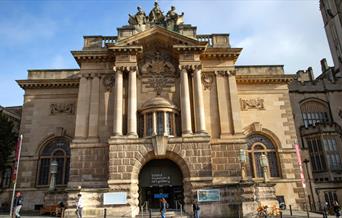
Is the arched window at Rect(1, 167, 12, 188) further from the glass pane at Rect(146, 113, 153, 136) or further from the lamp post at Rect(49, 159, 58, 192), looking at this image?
the glass pane at Rect(146, 113, 153, 136)

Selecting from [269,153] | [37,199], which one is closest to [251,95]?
[269,153]

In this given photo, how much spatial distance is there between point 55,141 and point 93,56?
30.3ft

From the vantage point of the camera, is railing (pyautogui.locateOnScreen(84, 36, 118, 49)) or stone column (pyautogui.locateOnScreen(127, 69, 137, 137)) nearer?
stone column (pyautogui.locateOnScreen(127, 69, 137, 137))

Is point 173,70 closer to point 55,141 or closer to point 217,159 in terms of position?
point 217,159

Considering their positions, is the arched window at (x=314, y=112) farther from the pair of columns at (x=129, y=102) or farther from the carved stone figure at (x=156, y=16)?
the pair of columns at (x=129, y=102)

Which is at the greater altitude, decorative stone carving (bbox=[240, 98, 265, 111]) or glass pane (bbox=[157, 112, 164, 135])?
decorative stone carving (bbox=[240, 98, 265, 111])

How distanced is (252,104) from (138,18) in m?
14.0

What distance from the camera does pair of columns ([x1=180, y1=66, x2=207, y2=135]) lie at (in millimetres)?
23328

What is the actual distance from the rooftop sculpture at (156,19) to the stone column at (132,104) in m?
5.21

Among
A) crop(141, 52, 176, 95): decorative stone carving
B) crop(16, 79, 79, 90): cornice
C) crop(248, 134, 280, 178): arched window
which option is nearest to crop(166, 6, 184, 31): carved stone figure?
crop(141, 52, 176, 95): decorative stone carving

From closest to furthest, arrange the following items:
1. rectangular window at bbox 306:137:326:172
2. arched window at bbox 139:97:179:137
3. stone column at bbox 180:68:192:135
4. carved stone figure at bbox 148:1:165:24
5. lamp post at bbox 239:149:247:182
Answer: lamp post at bbox 239:149:247:182, stone column at bbox 180:68:192:135, arched window at bbox 139:97:179:137, carved stone figure at bbox 148:1:165:24, rectangular window at bbox 306:137:326:172

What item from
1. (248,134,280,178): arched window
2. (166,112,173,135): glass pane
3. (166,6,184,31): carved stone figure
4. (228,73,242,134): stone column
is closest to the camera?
(166,112,173,135): glass pane

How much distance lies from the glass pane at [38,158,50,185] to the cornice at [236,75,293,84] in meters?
20.3

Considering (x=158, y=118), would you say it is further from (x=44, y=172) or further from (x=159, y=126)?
(x=44, y=172)
